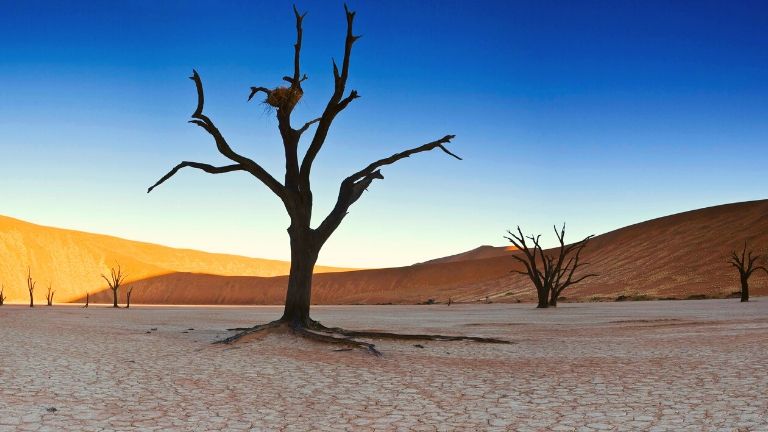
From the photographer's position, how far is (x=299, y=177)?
14.5 m

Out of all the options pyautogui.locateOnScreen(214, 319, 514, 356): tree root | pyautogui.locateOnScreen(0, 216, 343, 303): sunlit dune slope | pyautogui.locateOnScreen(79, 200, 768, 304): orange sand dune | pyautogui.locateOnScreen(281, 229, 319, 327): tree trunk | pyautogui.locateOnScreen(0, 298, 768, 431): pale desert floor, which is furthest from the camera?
pyautogui.locateOnScreen(0, 216, 343, 303): sunlit dune slope

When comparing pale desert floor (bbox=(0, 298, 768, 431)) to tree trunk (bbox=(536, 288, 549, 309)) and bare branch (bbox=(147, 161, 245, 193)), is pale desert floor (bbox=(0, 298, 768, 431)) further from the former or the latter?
tree trunk (bbox=(536, 288, 549, 309))

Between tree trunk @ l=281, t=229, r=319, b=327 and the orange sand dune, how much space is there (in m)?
44.2

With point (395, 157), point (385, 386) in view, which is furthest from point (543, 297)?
point (385, 386)

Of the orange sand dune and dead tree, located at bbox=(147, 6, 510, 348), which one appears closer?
dead tree, located at bbox=(147, 6, 510, 348)

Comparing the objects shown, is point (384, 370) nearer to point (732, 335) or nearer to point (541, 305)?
point (732, 335)

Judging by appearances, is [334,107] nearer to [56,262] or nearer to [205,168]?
[205,168]

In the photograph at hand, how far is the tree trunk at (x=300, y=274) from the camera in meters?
14.1

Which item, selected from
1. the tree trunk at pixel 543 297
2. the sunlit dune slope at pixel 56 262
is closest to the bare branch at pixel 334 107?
the tree trunk at pixel 543 297

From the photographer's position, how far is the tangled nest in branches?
14195mm

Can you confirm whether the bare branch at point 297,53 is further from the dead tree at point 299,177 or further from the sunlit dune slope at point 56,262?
the sunlit dune slope at point 56,262

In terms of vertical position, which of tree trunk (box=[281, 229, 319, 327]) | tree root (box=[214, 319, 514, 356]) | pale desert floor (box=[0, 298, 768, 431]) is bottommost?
pale desert floor (box=[0, 298, 768, 431])

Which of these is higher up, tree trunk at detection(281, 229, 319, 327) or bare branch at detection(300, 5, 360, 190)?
bare branch at detection(300, 5, 360, 190)

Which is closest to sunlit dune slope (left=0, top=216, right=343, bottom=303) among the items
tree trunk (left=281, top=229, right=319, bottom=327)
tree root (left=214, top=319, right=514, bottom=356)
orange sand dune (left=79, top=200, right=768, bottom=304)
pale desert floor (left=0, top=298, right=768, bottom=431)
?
orange sand dune (left=79, top=200, right=768, bottom=304)
